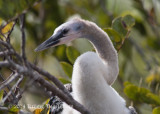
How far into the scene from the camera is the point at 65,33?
217 centimetres

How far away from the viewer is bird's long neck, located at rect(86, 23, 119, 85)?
2.27 metres

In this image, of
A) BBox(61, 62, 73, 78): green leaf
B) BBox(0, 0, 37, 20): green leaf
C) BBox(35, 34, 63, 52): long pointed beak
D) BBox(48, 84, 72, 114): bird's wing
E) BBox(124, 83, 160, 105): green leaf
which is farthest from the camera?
BBox(61, 62, 73, 78): green leaf

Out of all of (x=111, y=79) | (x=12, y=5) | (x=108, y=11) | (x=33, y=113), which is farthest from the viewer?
(x=108, y=11)

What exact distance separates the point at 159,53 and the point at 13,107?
287 cm

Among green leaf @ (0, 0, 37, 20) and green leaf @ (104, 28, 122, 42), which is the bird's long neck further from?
green leaf @ (0, 0, 37, 20)

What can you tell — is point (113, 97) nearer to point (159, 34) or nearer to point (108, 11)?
point (108, 11)

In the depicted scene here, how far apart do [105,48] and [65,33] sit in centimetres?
25

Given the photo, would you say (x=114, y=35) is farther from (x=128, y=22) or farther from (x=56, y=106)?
(x=56, y=106)

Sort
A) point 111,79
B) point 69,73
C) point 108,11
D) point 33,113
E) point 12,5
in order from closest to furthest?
point 12,5
point 33,113
point 111,79
point 69,73
point 108,11

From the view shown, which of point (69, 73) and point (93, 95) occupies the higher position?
point (69, 73)

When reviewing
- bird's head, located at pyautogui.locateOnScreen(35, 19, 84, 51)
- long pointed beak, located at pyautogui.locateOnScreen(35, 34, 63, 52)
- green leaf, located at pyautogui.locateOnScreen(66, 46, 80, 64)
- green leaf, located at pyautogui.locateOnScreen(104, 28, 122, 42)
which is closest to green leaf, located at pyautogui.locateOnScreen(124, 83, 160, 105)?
green leaf, located at pyautogui.locateOnScreen(104, 28, 122, 42)

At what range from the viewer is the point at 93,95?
2.12 metres

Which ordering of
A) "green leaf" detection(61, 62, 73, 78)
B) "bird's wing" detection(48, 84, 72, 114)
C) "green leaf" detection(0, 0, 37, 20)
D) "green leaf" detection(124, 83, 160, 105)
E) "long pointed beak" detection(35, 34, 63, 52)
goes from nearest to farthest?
"green leaf" detection(0, 0, 37, 20) → "long pointed beak" detection(35, 34, 63, 52) → "bird's wing" detection(48, 84, 72, 114) → "green leaf" detection(124, 83, 160, 105) → "green leaf" detection(61, 62, 73, 78)

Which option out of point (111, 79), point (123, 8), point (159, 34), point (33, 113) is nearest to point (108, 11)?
point (123, 8)
